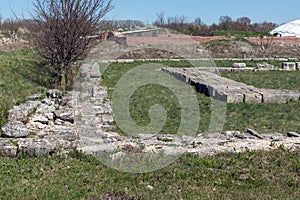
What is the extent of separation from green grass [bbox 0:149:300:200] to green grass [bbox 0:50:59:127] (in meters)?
3.26

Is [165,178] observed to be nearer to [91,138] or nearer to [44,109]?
[91,138]

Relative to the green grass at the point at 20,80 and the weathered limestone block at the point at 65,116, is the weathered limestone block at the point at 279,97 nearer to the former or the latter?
the weathered limestone block at the point at 65,116

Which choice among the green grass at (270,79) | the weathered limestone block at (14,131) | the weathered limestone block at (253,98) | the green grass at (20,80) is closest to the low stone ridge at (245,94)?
the weathered limestone block at (253,98)

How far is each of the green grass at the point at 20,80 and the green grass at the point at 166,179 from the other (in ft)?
10.7

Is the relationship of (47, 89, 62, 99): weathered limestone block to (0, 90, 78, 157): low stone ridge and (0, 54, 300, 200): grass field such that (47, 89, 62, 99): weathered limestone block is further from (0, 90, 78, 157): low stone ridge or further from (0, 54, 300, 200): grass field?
(0, 54, 300, 200): grass field

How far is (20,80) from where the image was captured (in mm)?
14570

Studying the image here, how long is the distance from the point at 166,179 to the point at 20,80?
35.8 feet

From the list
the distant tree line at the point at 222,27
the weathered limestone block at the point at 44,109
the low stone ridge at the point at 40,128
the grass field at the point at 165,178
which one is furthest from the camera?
the distant tree line at the point at 222,27

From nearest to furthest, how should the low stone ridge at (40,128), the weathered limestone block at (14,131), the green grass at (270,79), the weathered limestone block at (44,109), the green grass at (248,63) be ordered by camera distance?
the low stone ridge at (40,128), the weathered limestone block at (14,131), the weathered limestone block at (44,109), the green grass at (270,79), the green grass at (248,63)

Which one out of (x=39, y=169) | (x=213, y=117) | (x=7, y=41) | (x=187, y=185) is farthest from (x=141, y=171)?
(x=7, y=41)

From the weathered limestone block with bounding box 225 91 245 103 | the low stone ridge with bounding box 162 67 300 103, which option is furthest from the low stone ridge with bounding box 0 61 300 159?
the low stone ridge with bounding box 162 67 300 103

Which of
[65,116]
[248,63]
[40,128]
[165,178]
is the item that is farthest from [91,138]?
[248,63]

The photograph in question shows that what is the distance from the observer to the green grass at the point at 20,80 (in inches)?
420

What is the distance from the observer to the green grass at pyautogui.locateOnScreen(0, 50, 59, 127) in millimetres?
10667
